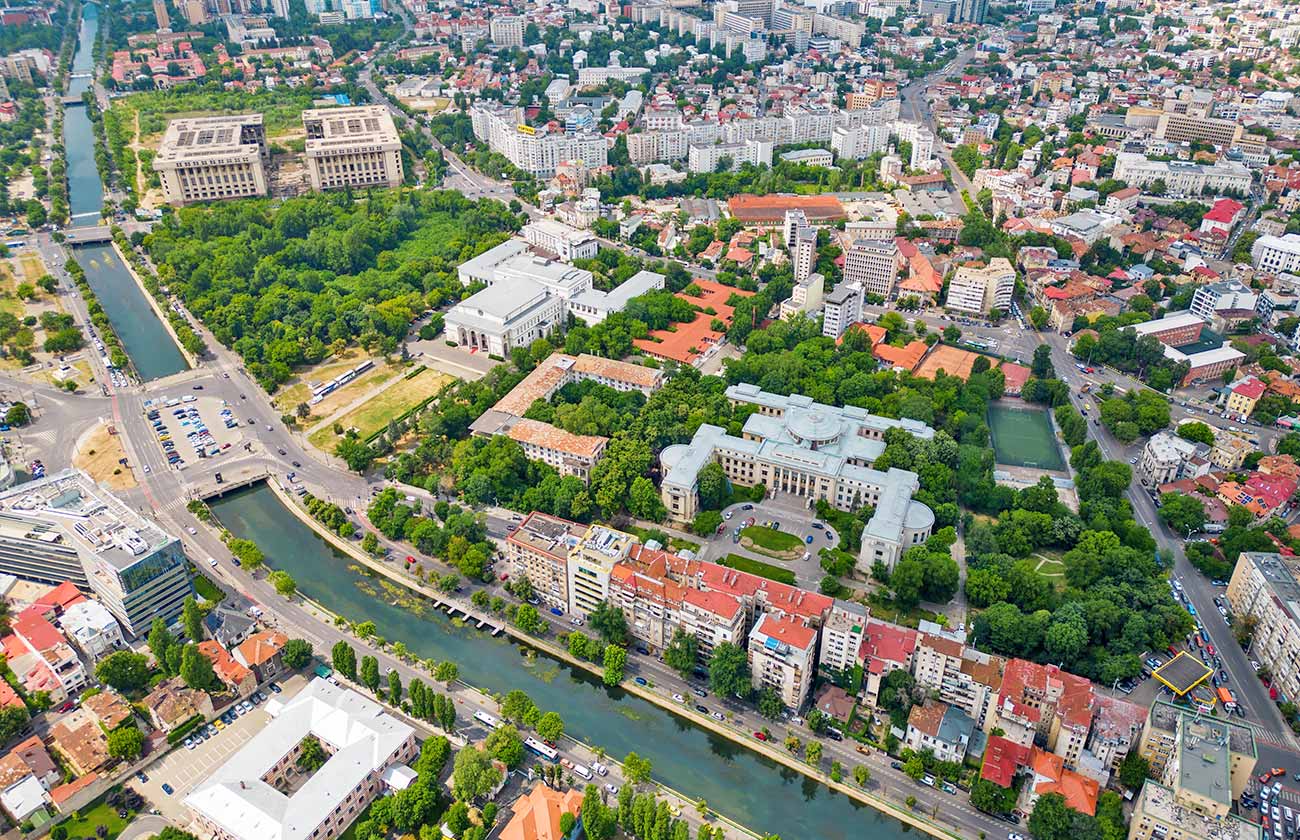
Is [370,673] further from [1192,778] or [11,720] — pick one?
[1192,778]

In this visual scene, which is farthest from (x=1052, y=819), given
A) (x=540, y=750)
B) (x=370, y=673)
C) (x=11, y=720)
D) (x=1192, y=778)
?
(x=11, y=720)

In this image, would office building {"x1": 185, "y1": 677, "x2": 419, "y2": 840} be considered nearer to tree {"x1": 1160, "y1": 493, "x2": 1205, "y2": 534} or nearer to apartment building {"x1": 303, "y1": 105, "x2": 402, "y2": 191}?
tree {"x1": 1160, "y1": 493, "x2": 1205, "y2": 534}

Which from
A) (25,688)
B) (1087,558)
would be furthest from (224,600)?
(1087,558)

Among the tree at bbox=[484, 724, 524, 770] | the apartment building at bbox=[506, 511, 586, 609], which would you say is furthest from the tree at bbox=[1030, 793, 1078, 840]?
the apartment building at bbox=[506, 511, 586, 609]

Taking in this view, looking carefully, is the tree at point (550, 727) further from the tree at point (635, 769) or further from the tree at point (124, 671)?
the tree at point (124, 671)

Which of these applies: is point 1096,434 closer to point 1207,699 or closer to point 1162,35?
point 1207,699
